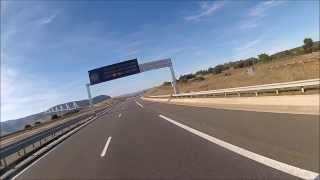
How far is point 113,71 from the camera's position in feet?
190

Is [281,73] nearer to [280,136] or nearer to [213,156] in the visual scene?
[280,136]

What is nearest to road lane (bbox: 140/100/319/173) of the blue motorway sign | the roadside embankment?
the roadside embankment

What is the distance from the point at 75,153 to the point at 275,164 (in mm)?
8263

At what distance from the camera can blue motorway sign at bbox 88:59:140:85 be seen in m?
57.1

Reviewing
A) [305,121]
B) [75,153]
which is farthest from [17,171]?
[305,121]

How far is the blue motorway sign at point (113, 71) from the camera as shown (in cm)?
5712

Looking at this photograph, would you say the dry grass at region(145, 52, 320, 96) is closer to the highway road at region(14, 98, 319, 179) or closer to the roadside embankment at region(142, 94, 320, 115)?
the roadside embankment at region(142, 94, 320, 115)

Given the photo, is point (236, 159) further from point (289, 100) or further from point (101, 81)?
point (101, 81)

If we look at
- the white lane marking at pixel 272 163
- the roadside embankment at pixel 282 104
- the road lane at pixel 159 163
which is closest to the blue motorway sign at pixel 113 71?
the roadside embankment at pixel 282 104

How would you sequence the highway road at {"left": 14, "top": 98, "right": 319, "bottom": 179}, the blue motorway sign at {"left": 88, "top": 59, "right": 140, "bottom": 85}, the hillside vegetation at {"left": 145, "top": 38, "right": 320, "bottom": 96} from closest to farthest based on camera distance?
the highway road at {"left": 14, "top": 98, "right": 319, "bottom": 179}, the hillside vegetation at {"left": 145, "top": 38, "right": 320, "bottom": 96}, the blue motorway sign at {"left": 88, "top": 59, "right": 140, "bottom": 85}

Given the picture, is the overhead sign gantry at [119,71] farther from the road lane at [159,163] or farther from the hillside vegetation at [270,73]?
the road lane at [159,163]

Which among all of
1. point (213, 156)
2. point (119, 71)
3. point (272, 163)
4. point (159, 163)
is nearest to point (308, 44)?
point (119, 71)

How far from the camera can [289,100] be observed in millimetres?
15000

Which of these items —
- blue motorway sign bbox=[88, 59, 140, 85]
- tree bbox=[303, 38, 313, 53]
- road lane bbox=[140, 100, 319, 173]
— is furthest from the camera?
tree bbox=[303, 38, 313, 53]
